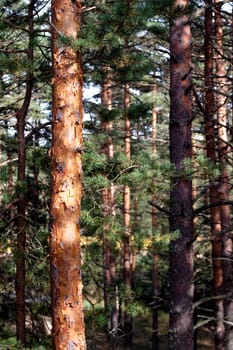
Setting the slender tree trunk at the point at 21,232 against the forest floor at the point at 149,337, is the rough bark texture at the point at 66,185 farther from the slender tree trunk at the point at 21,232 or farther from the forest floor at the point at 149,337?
the forest floor at the point at 149,337

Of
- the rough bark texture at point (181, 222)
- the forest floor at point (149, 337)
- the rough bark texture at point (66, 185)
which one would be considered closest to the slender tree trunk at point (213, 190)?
the rough bark texture at point (181, 222)

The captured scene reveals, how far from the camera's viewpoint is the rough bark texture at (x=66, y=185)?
398 cm

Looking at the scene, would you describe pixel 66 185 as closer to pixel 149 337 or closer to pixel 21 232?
pixel 21 232

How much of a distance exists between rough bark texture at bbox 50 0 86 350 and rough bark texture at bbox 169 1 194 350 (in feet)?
6.90

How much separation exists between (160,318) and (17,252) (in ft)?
62.0

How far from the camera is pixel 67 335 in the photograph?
3932 mm

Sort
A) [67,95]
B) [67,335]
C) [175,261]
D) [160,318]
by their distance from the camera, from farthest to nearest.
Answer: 1. [160,318]
2. [175,261]
3. [67,95]
4. [67,335]

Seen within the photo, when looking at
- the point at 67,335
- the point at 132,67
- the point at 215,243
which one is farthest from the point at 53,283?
the point at 215,243

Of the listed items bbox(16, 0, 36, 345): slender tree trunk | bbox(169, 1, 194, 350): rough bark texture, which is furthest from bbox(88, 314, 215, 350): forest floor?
bbox(16, 0, 36, 345): slender tree trunk

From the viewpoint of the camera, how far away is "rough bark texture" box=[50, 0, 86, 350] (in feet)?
13.0

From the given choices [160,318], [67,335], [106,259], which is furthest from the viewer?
[160,318]

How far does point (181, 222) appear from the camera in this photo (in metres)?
5.97

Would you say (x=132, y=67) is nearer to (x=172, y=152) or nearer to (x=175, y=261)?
(x=172, y=152)

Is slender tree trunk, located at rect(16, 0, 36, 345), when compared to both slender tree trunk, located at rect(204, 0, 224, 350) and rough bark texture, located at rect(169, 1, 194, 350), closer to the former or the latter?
rough bark texture, located at rect(169, 1, 194, 350)
